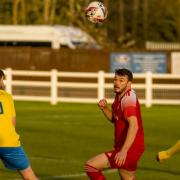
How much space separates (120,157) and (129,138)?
0.81 ft

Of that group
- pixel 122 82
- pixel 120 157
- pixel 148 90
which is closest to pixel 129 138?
pixel 120 157

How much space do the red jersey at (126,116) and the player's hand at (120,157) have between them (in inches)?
7.8

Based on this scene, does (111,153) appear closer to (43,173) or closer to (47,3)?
(43,173)

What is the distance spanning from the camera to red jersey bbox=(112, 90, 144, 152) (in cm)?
1075

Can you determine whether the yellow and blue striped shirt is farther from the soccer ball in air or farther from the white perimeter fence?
the white perimeter fence

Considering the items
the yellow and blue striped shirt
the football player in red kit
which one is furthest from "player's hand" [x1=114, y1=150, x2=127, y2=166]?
the yellow and blue striped shirt

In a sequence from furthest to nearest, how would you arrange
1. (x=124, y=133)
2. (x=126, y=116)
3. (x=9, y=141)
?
1. (x=9, y=141)
2. (x=124, y=133)
3. (x=126, y=116)

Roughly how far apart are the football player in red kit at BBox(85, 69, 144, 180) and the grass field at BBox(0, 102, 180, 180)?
370 centimetres

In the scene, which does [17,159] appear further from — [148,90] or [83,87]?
[83,87]

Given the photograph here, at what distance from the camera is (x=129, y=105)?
10.8m

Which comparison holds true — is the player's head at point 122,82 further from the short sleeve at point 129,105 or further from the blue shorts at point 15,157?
the blue shorts at point 15,157

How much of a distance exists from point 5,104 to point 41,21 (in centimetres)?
4495

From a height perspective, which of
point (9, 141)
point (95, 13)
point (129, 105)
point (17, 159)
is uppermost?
point (95, 13)

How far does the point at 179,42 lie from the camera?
6372 cm
